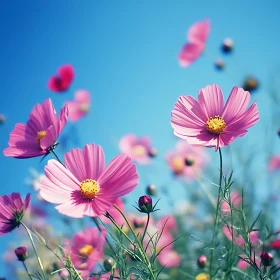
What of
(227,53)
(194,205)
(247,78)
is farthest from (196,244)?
(227,53)

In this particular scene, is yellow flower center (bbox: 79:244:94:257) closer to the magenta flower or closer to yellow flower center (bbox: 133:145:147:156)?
the magenta flower

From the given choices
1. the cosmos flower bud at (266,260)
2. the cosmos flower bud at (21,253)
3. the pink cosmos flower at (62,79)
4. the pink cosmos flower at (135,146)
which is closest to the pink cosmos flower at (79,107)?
the pink cosmos flower at (135,146)

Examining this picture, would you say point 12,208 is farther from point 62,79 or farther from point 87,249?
point 62,79

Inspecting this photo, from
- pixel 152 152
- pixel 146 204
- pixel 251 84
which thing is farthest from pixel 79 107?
pixel 146 204

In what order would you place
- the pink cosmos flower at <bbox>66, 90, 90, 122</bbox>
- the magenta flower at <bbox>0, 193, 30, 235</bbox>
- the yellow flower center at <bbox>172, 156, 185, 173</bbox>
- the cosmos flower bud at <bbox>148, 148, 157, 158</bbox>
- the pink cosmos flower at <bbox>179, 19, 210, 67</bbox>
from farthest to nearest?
the pink cosmos flower at <bbox>66, 90, 90, 122</bbox> → the yellow flower center at <bbox>172, 156, 185, 173</bbox> → the cosmos flower bud at <bbox>148, 148, 157, 158</bbox> → the pink cosmos flower at <bbox>179, 19, 210, 67</bbox> → the magenta flower at <bbox>0, 193, 30, 235</bbox>

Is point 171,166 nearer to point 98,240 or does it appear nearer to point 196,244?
point 196,244

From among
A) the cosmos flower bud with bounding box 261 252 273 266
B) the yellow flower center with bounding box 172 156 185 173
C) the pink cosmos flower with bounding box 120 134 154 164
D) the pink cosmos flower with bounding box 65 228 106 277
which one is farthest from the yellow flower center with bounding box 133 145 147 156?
the cosmos flower bud with bounding box 261 252 273 266

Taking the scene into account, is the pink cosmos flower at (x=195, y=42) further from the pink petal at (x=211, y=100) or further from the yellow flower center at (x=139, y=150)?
the pink petal at (x=211, y=100)

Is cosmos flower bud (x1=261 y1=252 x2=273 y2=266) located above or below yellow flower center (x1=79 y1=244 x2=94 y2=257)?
below
